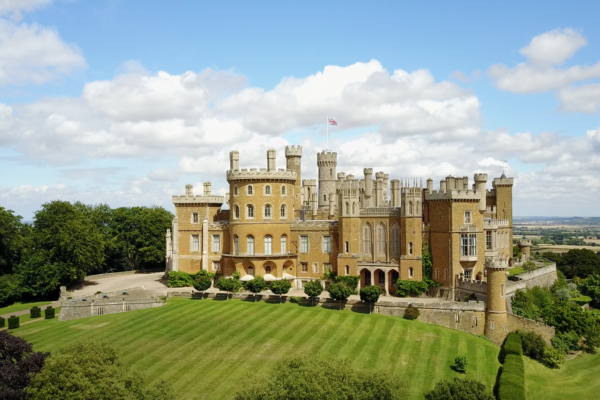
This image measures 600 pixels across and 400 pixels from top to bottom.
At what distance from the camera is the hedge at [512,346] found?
42875 millimetres

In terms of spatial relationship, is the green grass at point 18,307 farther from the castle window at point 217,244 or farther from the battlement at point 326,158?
the battlement at point 326,158

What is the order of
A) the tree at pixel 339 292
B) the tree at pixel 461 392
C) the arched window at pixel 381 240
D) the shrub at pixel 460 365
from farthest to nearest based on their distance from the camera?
the arched window at pixel 381 240 → the tree at pixel 339 292 → the shrub at pixel 460 365 → the tree at pixel 461 392

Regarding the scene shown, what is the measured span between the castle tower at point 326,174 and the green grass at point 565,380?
133ft

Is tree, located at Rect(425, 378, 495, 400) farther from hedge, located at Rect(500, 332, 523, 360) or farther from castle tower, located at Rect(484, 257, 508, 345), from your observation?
castle tower, located at Rect(484, 257, 508, 345)

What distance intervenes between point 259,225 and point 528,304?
92.7 feet

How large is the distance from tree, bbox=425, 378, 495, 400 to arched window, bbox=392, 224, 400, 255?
23.4 meters

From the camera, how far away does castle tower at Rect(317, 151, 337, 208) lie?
8000 centimetres

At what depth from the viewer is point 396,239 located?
55656 mm

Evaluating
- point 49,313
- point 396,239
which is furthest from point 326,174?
point 49,313

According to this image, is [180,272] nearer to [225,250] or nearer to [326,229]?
[225,250]

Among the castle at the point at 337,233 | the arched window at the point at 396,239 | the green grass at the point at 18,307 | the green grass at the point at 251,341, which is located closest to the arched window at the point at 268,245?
the castle at the point at 337,233

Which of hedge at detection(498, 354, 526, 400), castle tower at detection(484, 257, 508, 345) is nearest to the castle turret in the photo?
castle tower at detection(484, 257, 508, 345)

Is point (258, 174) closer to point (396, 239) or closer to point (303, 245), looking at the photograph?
point (303, 245)

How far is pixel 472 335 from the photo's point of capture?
47.0m
